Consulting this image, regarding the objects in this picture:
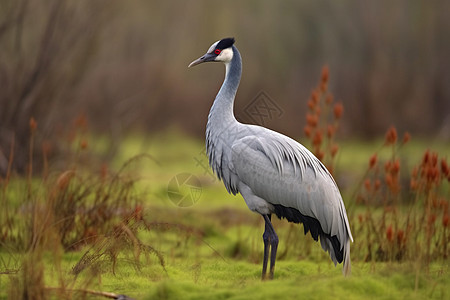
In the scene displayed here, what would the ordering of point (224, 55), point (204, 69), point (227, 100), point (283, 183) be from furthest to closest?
1. point (204, 69)
2. point (224, 55)
3. point (227, 100)
4. point (283, 183)

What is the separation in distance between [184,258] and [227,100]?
4.72 feet

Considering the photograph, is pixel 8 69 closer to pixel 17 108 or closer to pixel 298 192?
pixel 17 108

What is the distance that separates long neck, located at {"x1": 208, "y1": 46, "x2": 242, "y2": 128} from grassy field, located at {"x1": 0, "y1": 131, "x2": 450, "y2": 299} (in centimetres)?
60

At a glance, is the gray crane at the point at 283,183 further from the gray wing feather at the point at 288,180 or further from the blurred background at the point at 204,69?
the blurred background at the point at 204,69

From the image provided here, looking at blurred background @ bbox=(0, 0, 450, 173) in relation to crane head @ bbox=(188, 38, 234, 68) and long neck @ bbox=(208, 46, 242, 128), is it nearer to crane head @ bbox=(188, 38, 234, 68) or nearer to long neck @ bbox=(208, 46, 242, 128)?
crane head @ bbox=(188, 38, 234, 68)

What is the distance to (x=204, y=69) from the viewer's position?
1797 cm

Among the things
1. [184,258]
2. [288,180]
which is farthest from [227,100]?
[184,258]

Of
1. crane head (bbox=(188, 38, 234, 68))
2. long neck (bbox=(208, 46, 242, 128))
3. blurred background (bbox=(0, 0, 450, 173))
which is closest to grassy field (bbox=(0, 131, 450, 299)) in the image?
long neck (bbox=(208, 46, 242, 128))

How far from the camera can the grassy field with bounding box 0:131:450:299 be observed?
137 inches

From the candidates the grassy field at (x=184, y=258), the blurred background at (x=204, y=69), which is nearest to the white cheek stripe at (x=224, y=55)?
the grassy field at (x=184, y=258)

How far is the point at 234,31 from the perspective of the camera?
18906 millimetres

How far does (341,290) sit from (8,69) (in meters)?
5.51

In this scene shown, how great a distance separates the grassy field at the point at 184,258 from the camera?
3490 millimetres

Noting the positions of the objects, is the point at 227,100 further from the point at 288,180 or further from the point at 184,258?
the point at 184,258
